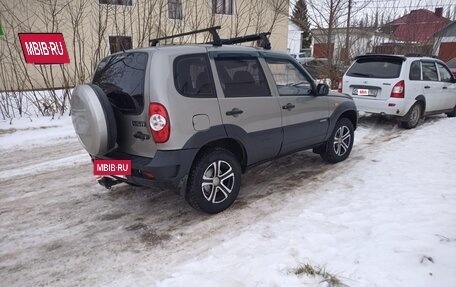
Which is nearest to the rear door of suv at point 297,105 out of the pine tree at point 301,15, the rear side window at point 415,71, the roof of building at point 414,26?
the rear side window at point 415,71

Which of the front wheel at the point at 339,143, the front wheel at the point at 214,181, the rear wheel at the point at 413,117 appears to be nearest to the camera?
the front wheel at the point at 214,181

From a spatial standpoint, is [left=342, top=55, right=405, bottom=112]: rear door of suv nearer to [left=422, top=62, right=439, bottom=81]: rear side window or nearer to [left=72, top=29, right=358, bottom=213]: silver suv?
[left=422, top=62, right=439, bottom=81]: rear side window

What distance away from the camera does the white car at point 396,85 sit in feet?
25.3

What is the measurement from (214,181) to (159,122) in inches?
37.6

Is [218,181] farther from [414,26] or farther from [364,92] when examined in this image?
[414,26]

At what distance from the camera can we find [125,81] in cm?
364

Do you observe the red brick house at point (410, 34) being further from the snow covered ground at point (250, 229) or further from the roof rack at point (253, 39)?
the roof rack at point (253, 39)

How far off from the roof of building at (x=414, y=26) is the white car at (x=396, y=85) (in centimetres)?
1045

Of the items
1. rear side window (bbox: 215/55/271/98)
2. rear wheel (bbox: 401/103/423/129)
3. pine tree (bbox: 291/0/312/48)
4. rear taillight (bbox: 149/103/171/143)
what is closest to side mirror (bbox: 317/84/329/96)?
rear side window (bbox: 215/55/271/98)

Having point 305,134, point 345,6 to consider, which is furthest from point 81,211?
point 345,6

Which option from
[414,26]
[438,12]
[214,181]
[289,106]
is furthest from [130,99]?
[438,12]

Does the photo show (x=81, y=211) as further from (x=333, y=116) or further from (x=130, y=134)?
(x=333, y=116)

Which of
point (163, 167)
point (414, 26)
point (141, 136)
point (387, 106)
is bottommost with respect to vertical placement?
point (163, 167)

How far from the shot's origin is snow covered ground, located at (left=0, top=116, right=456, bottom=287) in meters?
2.91
